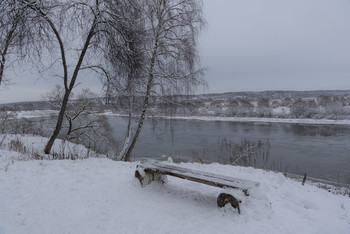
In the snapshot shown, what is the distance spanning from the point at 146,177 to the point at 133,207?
0.73m

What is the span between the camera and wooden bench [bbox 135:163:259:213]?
107 inches

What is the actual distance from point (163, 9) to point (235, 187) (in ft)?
20.8

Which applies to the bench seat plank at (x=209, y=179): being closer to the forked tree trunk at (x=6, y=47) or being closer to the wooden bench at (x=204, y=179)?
the wooden bench at (x=204, y=179)

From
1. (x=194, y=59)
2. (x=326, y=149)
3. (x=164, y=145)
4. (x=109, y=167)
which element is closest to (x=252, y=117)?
(x=326, y=149)

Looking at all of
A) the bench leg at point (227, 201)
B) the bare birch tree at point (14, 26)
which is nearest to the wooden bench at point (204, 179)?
the bench leg at point (227, 201)

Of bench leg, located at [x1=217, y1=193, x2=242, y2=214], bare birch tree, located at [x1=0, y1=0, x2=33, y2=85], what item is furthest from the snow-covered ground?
bare birch tree, located at [x1=0, y1=0, x2=33, y2=85]

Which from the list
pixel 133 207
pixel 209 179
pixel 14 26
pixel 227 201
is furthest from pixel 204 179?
pixel 14 26

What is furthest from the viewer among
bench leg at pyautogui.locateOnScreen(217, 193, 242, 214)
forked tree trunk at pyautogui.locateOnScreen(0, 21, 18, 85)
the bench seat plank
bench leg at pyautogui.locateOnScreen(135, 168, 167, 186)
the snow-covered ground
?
forked tree trunk at pyautogui.locateOnScreen(0, 21, 18, 85)

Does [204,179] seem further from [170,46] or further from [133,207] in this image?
[170,46]

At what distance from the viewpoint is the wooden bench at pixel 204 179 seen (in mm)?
2726

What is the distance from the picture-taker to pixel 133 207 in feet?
9.24

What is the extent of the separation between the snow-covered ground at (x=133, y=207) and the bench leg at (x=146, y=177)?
0.32 ft

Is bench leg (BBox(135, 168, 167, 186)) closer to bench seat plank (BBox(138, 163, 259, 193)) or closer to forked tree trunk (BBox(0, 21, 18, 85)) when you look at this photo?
bench seat plank (BBox(138, 163, 259, 193))

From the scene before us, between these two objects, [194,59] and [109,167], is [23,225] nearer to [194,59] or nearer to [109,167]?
[109,167]
